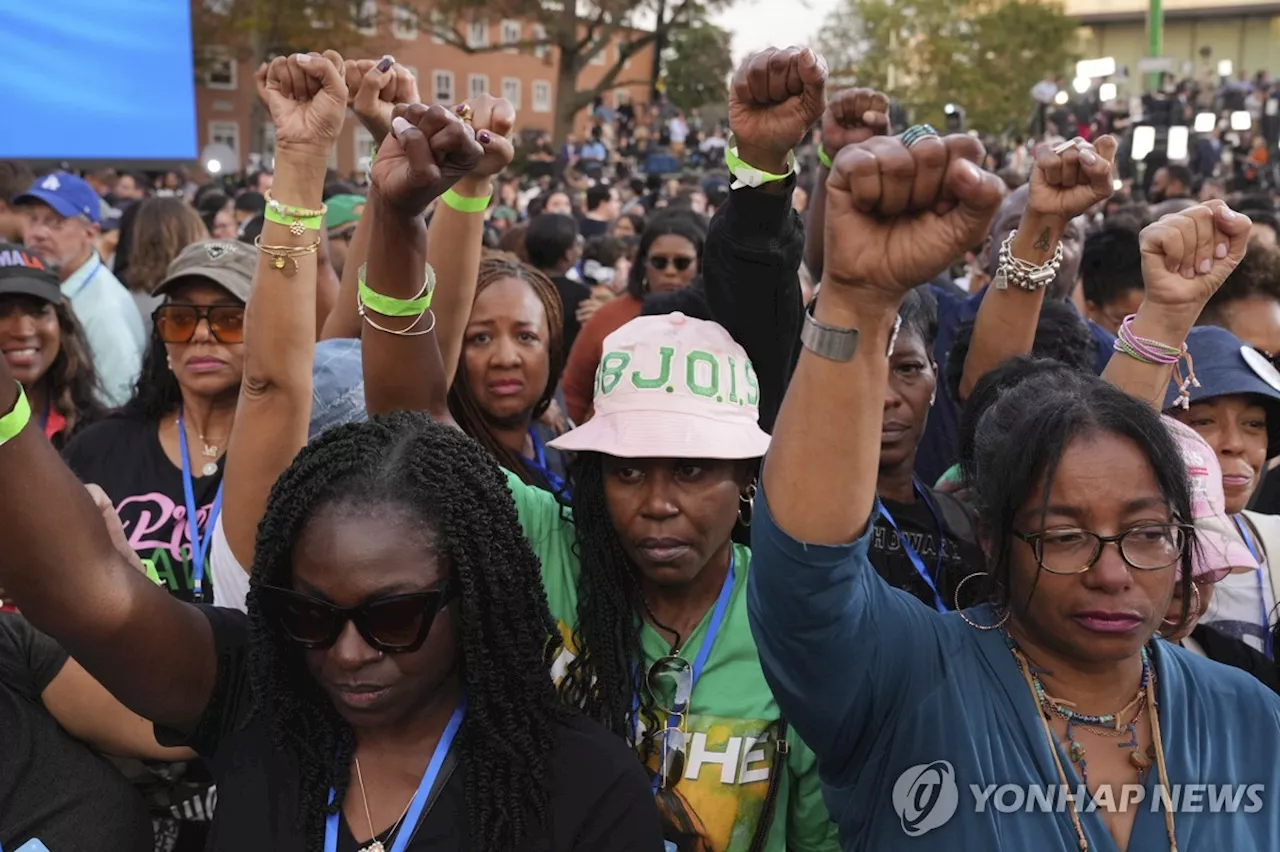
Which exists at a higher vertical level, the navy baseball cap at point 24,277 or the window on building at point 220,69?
the window on building at point 220,69

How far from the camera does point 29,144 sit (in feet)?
25.1

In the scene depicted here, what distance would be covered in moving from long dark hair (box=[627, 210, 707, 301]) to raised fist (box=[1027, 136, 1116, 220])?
3.28 m

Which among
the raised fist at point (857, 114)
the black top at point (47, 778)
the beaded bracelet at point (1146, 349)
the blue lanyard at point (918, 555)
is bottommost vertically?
the black top at point (47, 778)

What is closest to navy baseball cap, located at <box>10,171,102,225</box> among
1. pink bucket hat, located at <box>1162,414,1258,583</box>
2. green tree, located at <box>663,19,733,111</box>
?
pink bucket hat, located at <box>1162,414,1258,583</box>

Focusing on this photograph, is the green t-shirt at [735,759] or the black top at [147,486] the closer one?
the green t-shirt at [735,759]

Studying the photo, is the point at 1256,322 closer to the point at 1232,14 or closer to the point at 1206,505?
the point at 1206,505

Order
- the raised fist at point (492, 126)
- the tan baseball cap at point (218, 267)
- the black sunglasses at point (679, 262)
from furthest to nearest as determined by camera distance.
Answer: the black sunglasses at point (679, 262) → the tan baseball cap at point (218, 267) → the raised fist at point (492, 126)

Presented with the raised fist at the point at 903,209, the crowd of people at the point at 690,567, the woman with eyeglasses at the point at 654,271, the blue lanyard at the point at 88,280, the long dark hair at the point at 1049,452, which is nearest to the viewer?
the raised fist at the point at 903,209

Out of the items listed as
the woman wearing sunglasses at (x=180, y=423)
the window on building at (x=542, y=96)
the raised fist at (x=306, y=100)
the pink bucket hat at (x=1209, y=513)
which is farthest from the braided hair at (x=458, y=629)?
the window on building at (x=542, y=96)

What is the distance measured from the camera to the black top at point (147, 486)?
10.0 ft

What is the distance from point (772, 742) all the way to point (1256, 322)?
2650 mm

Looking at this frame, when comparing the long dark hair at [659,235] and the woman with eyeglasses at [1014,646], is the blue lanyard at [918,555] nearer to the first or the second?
the woman with eyeglasses at [1014,646]

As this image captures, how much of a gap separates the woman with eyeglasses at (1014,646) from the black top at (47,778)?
1.17 metres

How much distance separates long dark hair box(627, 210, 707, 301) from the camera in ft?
19.5
